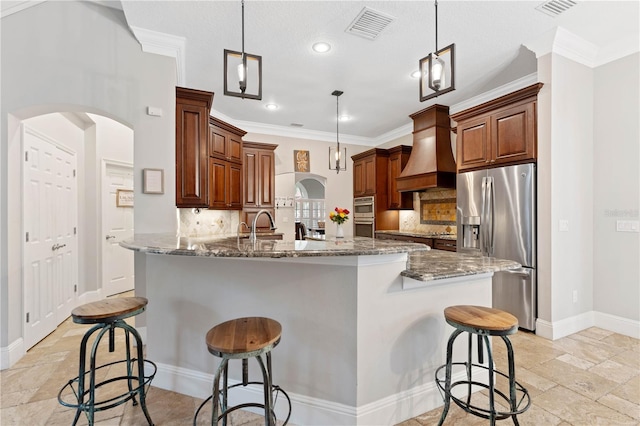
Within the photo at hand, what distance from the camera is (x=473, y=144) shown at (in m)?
3.96

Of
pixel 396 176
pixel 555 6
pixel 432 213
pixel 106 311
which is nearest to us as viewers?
pixel 106 311

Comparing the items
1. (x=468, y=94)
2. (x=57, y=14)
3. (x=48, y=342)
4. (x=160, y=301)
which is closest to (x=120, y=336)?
(x=48, y=342)

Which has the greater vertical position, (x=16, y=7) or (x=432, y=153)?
(x=16, y=7)

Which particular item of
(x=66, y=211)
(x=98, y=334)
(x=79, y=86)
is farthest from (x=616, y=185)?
(x=66, y=211)

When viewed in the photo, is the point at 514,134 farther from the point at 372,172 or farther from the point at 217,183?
the point at 217,183

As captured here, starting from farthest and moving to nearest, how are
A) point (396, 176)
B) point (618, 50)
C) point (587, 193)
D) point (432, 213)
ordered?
point (396, 176)
point (432, 213)
point (587, 193)
point (618, 50)

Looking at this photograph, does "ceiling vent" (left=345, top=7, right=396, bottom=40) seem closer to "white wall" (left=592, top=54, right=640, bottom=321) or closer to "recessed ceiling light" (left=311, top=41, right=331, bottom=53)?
"recessed ceiling light" (left=311, top=41, right=331, bottom=53)

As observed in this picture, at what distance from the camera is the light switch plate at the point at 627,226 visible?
3213 millimetres

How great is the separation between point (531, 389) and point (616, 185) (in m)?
2.47

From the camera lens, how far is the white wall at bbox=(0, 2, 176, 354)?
2750mm

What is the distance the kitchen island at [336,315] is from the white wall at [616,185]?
225 centimetres

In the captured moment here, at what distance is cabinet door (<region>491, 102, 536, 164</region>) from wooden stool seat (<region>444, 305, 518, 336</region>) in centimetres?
226

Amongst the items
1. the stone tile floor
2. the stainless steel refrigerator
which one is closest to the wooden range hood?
the stainless steel refrigerator

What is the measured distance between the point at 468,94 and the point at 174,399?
4982 millimetres
